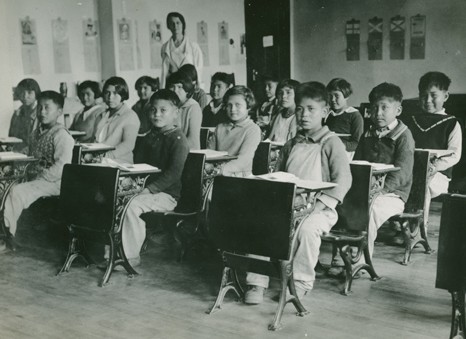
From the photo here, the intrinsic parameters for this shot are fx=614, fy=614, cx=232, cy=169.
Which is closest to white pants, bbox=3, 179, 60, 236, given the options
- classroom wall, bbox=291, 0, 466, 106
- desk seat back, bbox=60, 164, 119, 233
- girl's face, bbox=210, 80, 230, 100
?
desk seat back, bbox=60, 164, 119, 233

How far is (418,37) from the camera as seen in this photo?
6086mm

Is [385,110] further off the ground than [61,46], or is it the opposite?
[61,46]

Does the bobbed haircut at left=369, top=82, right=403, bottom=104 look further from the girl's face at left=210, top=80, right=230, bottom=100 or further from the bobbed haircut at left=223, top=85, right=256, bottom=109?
the girl's face at left=210, top=80, right=230, bottom=100

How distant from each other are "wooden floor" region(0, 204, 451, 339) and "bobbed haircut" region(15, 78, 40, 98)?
1.76 m

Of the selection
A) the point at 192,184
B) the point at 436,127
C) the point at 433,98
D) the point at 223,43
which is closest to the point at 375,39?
the point at 223,43

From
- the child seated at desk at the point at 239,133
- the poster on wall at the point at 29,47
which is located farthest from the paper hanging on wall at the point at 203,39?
the child seated at desk at the point at 239,133

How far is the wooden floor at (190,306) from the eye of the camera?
2.43 meters

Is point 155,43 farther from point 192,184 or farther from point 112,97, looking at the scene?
point 192,184

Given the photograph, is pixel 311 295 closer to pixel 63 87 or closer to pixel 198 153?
pixel 198 153

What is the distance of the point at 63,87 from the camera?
5.73 metres

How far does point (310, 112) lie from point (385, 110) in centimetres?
69

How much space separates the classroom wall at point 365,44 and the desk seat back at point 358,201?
3291 millimetres

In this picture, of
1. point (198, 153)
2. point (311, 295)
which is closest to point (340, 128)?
point (198, 153)

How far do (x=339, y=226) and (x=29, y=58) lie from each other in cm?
352
